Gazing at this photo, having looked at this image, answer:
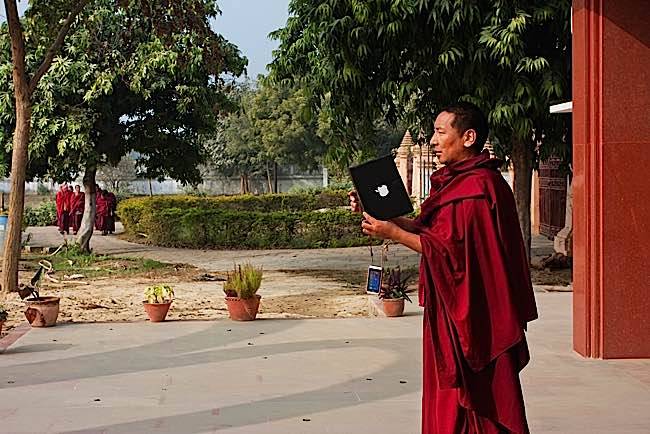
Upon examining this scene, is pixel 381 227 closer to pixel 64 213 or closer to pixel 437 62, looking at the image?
pixel 437 62

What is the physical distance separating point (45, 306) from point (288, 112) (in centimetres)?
3551

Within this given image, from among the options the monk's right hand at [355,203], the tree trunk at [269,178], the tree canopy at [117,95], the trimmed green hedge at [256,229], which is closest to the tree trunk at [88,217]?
the tree canopy at [117,95]

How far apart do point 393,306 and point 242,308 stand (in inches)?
66.3

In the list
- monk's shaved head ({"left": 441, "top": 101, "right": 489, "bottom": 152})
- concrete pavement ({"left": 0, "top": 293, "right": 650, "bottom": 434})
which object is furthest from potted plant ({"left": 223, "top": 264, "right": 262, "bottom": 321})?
monk's shaved head ({"left": 441, "top": 101, "right": 489, "bottom": 152})

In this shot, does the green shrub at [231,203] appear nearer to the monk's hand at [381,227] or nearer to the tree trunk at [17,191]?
the tree trunk at [17,191]

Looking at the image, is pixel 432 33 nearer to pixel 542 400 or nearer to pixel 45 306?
pixel 45 306

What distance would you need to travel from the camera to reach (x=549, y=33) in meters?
14.5

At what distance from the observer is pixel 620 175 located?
819cm

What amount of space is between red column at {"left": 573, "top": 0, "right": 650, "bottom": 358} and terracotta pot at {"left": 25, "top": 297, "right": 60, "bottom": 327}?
551 centimetres

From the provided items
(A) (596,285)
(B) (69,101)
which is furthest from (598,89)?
(B) (69,101)

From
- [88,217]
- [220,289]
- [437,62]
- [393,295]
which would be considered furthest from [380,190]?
[88,217]

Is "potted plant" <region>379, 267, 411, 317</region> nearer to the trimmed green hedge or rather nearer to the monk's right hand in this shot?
the monk's right hand

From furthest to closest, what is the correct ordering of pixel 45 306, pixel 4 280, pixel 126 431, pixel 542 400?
pixel 4 280 → pixel 45 306 → pixel 542 400 → pixel 126 431

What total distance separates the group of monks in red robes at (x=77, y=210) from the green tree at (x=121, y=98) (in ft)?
19.7
